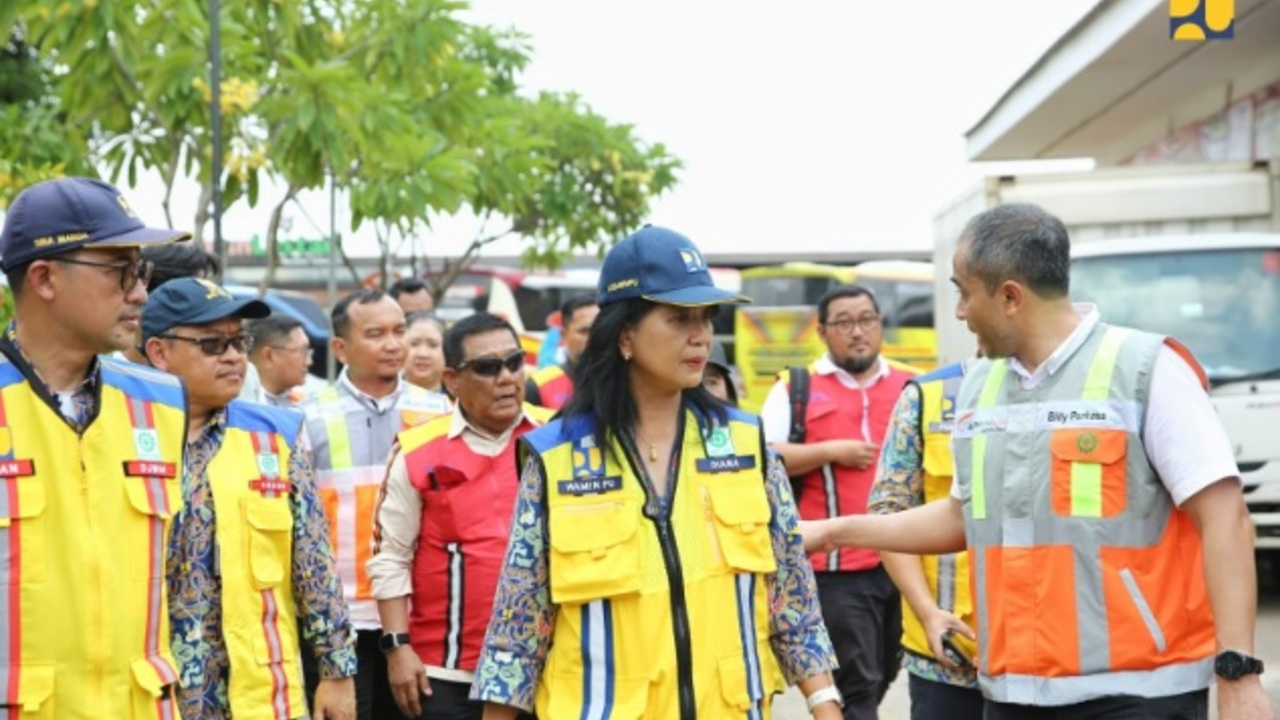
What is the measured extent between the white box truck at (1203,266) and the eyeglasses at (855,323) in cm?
515

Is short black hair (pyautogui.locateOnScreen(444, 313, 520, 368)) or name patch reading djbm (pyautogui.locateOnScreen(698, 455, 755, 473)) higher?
short black hair (pyautogui.locateOnScreen(444, 313, 520, 368))

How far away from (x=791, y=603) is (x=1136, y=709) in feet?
2.74

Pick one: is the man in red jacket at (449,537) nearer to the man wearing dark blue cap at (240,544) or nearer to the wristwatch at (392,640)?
the wristwatch at (392,640)

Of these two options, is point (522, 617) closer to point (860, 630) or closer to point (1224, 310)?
point (860, 630)

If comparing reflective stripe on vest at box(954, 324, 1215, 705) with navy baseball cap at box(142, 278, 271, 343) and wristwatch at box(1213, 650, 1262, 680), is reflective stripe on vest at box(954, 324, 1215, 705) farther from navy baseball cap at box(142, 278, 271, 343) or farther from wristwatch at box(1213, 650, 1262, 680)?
navy baseball cap at box(142, 278, 271, 343)

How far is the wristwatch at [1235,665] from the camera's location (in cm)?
464

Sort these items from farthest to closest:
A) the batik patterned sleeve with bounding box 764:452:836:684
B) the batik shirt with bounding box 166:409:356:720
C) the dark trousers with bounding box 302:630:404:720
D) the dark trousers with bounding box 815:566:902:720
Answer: the dark trousers with bounding box 815:566:902:720 < the dark trousers with bounding box 302:630:404:720 < the batik shirt with bounding box 166:409:356:720 < the batik patterned sleeve with bounding box 764:452:836:684

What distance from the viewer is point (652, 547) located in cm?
475

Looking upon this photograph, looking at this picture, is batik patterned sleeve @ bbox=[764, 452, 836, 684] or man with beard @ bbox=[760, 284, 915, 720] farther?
man with beard @ bbox=[760, 284, 915, 720]

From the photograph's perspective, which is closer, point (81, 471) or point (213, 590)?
point (81, 471)

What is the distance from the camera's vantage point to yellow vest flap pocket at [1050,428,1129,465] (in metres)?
4.86

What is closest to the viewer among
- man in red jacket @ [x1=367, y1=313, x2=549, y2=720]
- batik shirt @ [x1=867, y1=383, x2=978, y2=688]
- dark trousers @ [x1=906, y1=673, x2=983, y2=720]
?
dark trousers @ [x1=906, y1=673, x2=983, y2=720]

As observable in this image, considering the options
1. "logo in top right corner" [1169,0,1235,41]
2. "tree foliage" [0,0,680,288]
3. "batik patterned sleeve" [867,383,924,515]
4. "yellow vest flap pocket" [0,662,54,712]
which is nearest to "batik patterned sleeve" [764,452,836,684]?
"batik patterned sleeve" [867,383,924,515]

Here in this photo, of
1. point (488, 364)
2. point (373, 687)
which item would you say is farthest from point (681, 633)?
point (373, 687)
